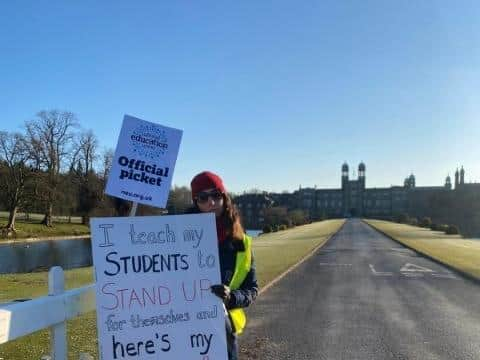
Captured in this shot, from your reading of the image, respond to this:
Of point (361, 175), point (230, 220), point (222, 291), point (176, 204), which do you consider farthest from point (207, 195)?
point (361, 175)

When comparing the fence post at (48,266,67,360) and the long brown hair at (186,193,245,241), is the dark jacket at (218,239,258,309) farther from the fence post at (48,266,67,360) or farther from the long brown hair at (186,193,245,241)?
the fence post at (48,266,67,360)

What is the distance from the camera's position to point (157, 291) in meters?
3.83

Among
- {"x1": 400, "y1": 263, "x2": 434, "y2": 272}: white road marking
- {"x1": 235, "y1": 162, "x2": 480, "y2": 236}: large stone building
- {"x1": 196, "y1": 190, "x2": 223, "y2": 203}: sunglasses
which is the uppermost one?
{"x1": 235, "y1": 162, "x2": 480, "y2": 236}: large stone building

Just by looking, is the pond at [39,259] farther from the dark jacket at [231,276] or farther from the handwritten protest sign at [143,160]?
the dark jacket at [231,276]

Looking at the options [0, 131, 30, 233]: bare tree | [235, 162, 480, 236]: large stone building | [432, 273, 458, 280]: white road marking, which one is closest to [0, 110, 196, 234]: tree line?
[0, 131, 30, 233]: bare tree

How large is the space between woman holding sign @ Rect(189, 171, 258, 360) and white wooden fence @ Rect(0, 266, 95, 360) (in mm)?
1155

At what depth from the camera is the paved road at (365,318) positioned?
7824 mm

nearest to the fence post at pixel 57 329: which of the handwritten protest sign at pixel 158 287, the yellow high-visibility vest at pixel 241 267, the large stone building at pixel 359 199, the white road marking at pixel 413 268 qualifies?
the handwritten protest sign at pixel 158 287

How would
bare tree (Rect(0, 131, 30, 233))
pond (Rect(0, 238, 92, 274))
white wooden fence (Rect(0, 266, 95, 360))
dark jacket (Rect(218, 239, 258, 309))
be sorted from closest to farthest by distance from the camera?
white wooden fence (Rect(0, 266, 95, 360)) < dark jacket (Rect(218, 239, 258, 309)) < pond (Rect(0, 238, 92, 274)) < bare tree (Rect(0, 131, 30, 233))

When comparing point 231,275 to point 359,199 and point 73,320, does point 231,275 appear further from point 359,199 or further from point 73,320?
point 359,199

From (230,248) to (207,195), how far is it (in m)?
0.43

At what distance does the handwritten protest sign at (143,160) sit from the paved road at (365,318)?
142 inches

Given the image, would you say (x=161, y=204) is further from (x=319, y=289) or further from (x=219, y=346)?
(x=319, y=289)

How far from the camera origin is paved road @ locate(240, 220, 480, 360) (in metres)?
7.82
